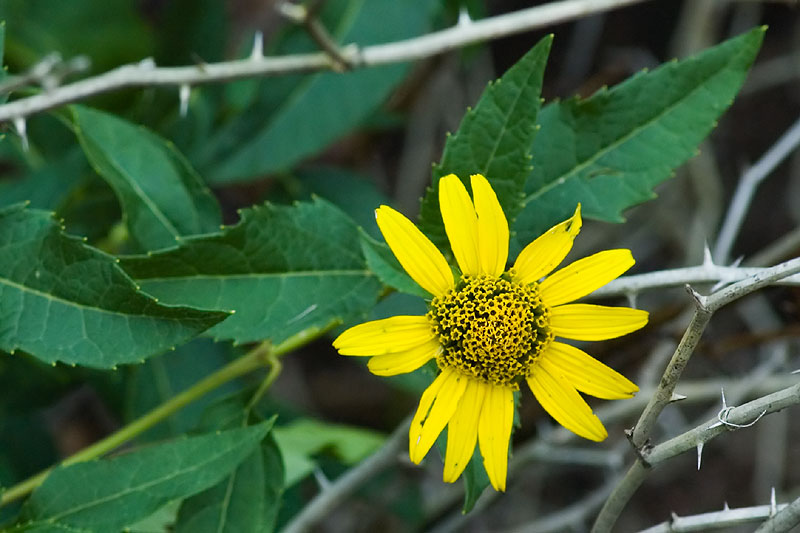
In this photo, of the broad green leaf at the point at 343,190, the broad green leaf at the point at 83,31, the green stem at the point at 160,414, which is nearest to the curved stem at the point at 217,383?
the green stem at the point at 160,414

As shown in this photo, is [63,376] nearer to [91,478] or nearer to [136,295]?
[91,478]

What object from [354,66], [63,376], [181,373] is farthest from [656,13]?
[63,376]

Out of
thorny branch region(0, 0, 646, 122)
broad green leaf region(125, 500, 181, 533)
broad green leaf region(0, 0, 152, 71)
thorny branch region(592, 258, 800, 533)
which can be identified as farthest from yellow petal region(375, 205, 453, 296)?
broad green leaf region(0, 0, 152, 71)

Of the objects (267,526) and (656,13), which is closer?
(267,526)

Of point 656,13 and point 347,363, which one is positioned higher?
point 656,13

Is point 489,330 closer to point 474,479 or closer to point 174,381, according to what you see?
point 474,479

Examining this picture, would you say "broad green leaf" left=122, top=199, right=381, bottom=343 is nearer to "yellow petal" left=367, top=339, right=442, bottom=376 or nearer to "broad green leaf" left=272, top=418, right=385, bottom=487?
"yellow petal" left=367, top=339, right=442, bottom=376

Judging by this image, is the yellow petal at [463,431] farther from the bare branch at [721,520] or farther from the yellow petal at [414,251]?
the bare branch at [721,520]
